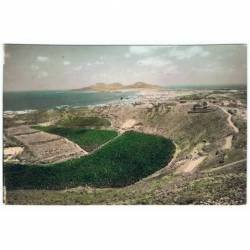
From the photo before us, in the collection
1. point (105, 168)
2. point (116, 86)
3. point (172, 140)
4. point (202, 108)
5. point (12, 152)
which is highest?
point (116, 86)

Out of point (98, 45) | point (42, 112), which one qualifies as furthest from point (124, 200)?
point (98, 45)

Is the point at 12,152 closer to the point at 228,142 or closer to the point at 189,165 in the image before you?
the point at 189,165

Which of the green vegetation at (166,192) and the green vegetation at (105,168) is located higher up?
the green vegetation at (105,168)

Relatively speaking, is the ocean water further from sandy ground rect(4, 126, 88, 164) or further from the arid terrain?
sandy ground rect(4, 126, 88, 164)

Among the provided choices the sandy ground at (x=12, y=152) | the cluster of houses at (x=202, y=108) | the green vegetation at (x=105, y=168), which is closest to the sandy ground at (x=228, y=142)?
the cluster of houses at (x=202, y=108)

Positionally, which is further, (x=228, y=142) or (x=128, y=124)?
(x=128, y=124)

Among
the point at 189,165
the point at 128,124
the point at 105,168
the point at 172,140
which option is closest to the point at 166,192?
the point at 189,165

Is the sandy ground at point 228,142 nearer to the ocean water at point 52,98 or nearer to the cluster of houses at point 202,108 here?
the cluster of houses at point 202,108
